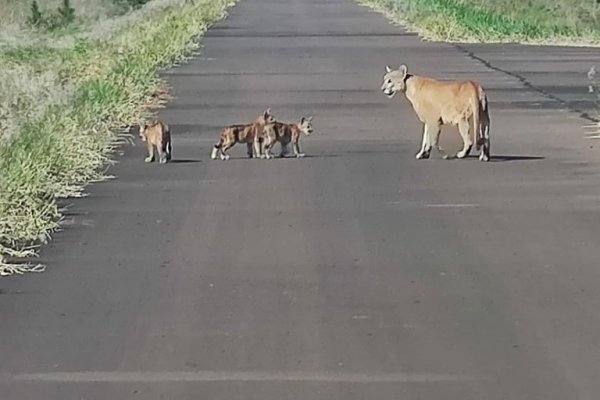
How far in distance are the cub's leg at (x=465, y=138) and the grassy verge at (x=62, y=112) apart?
3.29 meters

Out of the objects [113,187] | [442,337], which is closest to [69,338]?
[442,337]

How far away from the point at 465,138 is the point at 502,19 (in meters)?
27.2

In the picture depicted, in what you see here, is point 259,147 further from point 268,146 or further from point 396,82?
point 396,82

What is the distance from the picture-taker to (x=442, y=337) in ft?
27.1

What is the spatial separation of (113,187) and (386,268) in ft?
14.0

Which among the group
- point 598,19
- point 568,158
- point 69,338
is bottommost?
point 598,19

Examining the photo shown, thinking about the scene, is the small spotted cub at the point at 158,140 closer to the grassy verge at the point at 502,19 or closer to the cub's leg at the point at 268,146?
the cub's leg at the point at 268,146

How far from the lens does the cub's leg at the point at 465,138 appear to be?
1477 centimetres

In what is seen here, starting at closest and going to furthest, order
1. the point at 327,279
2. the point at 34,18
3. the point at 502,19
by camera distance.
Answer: the point at 327,279, the point at 502,19, the point at 34,18

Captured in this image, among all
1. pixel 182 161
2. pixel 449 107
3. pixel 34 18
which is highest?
pixel 449 107

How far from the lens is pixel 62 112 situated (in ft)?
61.9

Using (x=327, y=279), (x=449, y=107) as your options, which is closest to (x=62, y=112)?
(x=449, y=107)

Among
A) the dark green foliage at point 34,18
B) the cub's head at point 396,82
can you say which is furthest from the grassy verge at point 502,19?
the cub's head at point 396,82

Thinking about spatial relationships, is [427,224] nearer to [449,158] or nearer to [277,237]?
[277,237]
